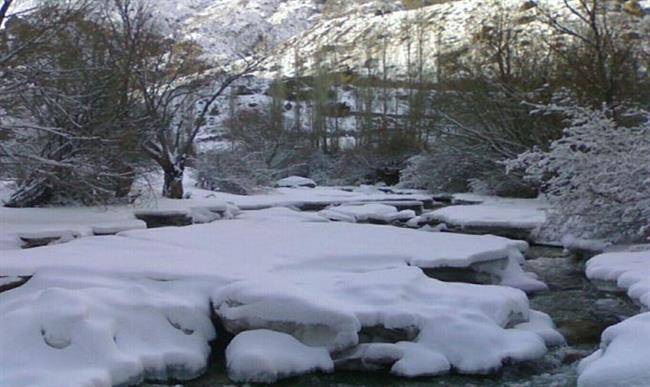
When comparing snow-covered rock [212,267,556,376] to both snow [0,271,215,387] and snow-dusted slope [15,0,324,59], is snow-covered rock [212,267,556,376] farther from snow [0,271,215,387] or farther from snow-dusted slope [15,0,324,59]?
snow-dusted slope [15,0,324,59]

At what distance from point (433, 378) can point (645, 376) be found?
5.79ft

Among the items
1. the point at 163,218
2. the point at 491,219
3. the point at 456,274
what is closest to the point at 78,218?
the point at 163,218

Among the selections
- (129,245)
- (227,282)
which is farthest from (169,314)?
(129,245)

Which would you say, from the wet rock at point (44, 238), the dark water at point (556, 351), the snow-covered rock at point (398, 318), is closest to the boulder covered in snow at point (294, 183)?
the wet rock at point (44, 238)

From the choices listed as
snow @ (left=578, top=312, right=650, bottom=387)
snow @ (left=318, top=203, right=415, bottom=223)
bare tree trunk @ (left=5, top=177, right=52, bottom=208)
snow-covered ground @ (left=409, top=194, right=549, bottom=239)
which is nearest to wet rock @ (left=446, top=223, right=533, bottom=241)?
snow-covered ground @ (left=409, top=194, right=549, bottom=239)

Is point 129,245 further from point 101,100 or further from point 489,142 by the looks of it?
point 489,142

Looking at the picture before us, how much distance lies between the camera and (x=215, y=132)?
46.4m

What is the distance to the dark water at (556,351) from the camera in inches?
Answer: 203

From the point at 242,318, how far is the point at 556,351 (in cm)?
262

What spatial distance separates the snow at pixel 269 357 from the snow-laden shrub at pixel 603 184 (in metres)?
5.27

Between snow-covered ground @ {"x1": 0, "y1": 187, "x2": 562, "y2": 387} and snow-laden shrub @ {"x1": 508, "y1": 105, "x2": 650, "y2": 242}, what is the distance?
3.53 m

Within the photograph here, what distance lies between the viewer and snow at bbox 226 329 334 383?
5125 mm

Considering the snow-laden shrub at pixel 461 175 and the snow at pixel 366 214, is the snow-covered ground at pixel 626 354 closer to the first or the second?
the snow at pixel 366 214

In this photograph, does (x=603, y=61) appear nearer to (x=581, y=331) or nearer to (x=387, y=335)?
(x=581, y=331)
